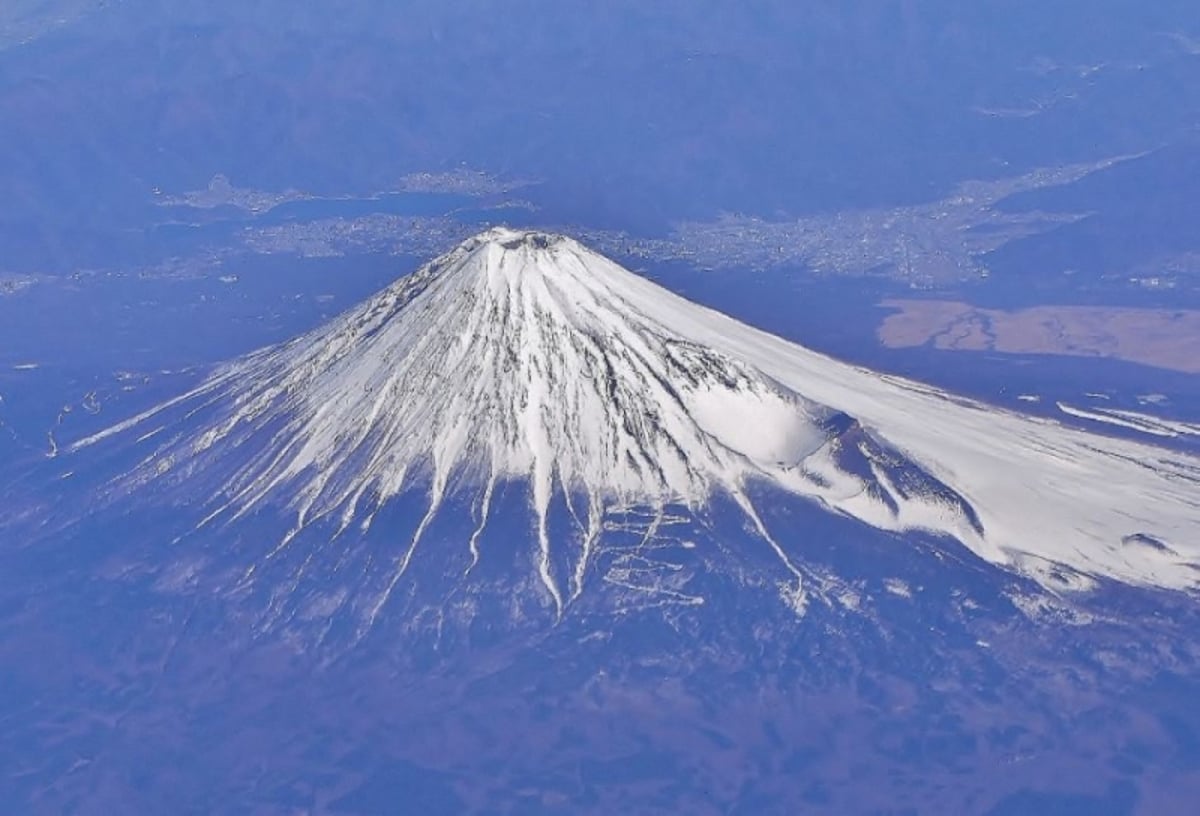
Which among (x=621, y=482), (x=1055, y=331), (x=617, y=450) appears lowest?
(x=621, y=482)

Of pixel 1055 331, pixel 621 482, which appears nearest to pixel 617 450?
pixel 621 482

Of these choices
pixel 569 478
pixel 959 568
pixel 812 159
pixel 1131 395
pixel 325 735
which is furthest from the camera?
pixel 812 159

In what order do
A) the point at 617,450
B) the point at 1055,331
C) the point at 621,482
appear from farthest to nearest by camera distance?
1. the point at 1055,331
2. the point at 617,450
3. the point at 621,482

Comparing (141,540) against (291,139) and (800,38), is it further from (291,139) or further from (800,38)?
(800,38)

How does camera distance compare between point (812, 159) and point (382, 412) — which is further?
point (812, 159)

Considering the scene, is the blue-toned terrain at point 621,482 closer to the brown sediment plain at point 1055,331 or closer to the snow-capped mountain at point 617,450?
the snow-capped mountain at point 617,450

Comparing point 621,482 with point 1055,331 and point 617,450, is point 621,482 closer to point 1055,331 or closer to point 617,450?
point 617,450

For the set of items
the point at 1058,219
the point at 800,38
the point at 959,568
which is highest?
the point at 800,38

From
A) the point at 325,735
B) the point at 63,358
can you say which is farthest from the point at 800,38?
the point at 325,735
